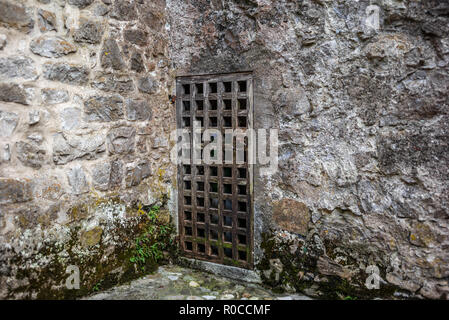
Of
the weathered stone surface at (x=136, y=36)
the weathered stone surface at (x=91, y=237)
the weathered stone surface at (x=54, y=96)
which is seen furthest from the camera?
the weathered stone surface at (x=136, y=36)

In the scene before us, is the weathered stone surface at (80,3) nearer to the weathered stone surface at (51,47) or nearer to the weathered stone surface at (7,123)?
the weathered stone surface at (51,47)

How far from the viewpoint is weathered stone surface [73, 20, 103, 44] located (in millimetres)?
2385

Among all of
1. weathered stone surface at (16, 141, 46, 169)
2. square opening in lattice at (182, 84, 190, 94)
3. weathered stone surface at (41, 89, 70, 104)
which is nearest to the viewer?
weathered stone surface at (16, 141, 46, 169)

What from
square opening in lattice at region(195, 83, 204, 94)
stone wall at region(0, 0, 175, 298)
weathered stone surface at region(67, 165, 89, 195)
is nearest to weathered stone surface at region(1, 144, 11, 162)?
stone wall at region(0, 0, 175, 298)

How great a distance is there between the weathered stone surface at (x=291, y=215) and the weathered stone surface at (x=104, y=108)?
4.68ft

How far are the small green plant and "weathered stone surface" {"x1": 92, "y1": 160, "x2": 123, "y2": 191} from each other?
14.3 inches

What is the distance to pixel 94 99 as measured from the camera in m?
2.51

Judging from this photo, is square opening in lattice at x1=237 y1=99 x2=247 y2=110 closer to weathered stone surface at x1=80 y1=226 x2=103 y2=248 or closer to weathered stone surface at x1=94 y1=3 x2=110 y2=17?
weathered stone surface at x1=94 y1=3 x2=110 y2=17

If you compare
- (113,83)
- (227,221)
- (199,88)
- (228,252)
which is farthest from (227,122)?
(228,252)

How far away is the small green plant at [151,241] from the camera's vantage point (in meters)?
2.88

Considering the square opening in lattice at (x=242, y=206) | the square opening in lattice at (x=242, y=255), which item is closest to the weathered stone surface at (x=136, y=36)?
the square opening in lattice at (x=242, y=206)

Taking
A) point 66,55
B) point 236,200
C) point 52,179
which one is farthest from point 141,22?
point 236,200

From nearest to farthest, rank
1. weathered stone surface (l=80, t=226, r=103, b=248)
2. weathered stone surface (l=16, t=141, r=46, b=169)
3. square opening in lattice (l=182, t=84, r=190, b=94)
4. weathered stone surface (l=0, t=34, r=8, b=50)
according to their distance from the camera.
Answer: weathered stone surface (l=0, t=34, r=8, b=50)
weathered stone surface (l=16, t=141, r=46, b=169)
weathered stone surface (l=80, t=226, r=103, b=248)
square opening in lattice (l=182, t=84, r=190, b=94)

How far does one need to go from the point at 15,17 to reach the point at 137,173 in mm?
1365
